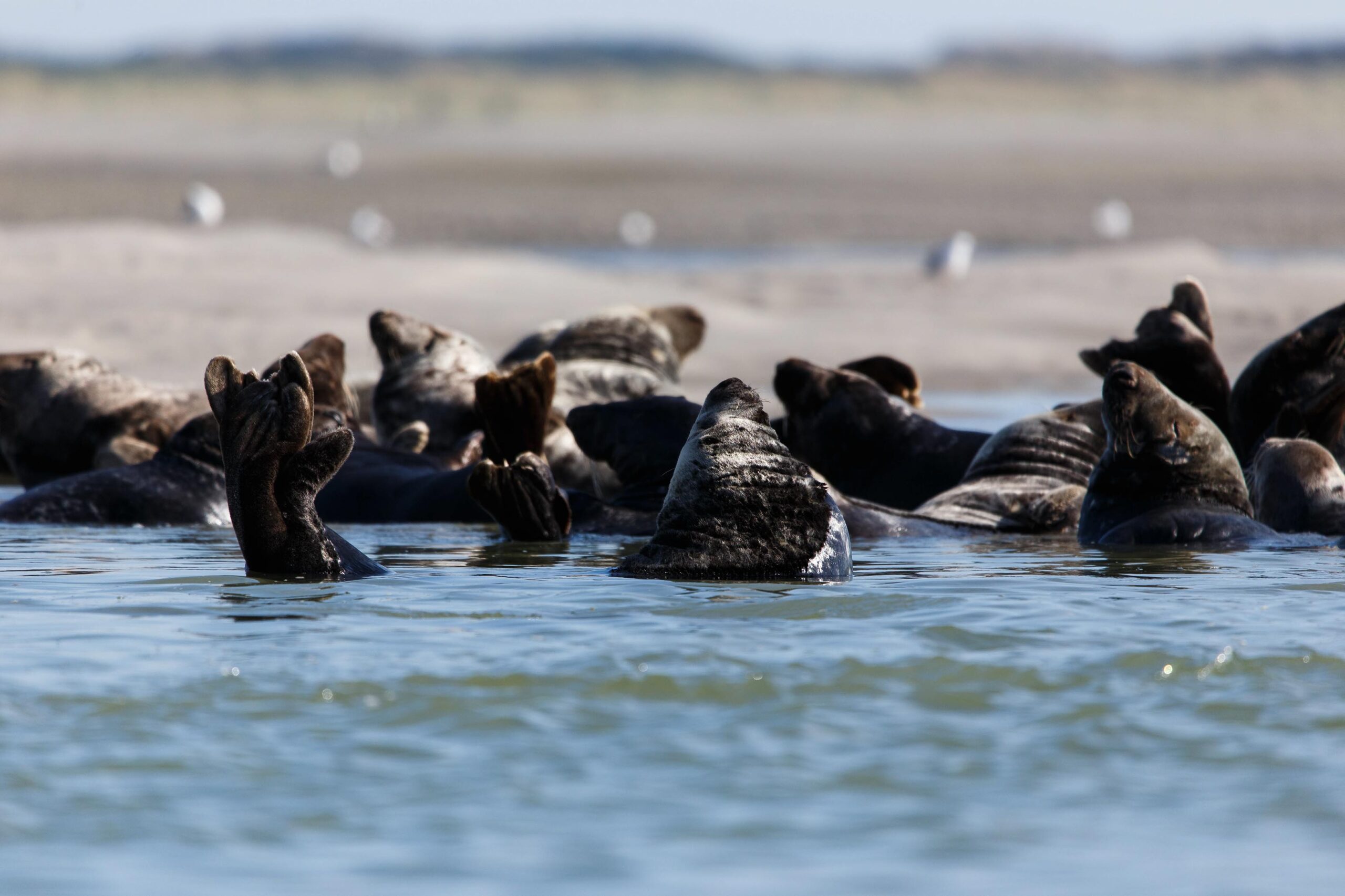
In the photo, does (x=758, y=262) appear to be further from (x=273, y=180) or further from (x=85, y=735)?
(x=85, y=735)

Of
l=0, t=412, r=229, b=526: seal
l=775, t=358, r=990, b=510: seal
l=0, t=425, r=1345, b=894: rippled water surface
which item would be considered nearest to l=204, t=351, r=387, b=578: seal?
l=0, t=425, r=1345, b=894: rippled water surface

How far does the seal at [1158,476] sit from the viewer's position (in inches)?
245

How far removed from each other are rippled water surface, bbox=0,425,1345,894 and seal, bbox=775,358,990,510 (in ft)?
7.95

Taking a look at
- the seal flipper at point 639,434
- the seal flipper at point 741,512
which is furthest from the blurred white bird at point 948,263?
the seal flipper at point 741,512

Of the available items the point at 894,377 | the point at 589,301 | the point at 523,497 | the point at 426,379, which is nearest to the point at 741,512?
the point at 523,497

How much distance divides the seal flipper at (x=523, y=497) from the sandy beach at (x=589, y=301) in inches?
254

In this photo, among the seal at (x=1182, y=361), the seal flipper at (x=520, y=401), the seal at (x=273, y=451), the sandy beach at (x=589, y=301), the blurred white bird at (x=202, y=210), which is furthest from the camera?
the blurred white bird at (x=202, y=210)

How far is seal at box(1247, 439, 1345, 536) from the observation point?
6.38m

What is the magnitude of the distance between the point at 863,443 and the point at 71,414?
378 cm

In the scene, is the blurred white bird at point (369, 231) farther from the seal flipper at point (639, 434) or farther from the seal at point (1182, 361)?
the seal flipper at point (639, 434)

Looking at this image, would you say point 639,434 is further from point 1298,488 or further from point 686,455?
point 1298,488

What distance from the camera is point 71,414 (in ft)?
29.7

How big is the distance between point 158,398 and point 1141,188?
111 ft

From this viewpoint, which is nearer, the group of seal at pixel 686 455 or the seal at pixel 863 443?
the group of seal at pixel 686 455
